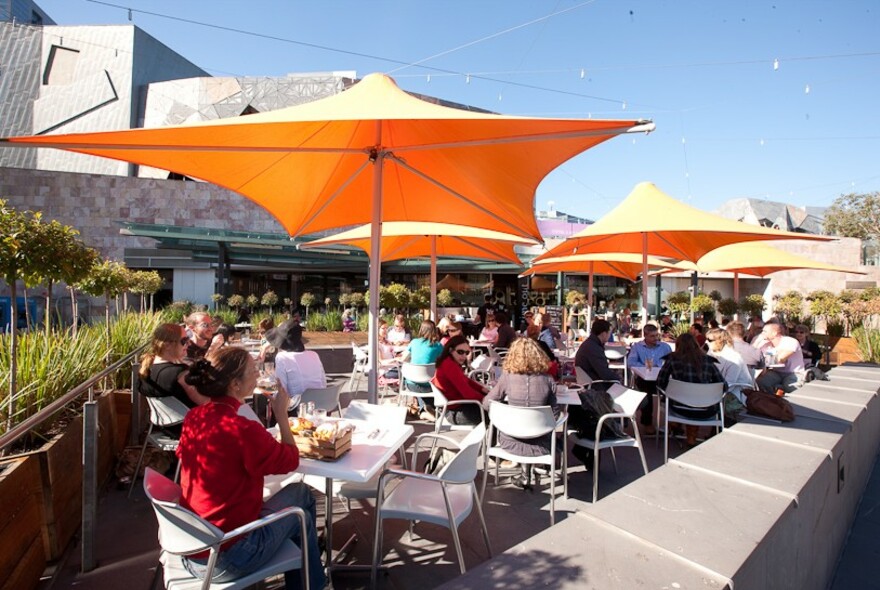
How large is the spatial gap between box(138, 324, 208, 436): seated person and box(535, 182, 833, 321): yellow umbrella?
4.85 meters

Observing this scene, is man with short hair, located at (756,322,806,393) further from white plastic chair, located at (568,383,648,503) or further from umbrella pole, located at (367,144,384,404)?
umbrella pole, located at (367,144,384,404)

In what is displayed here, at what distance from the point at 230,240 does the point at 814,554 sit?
54.1 feet

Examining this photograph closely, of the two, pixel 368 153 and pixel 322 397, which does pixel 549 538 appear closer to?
pixel 322 397

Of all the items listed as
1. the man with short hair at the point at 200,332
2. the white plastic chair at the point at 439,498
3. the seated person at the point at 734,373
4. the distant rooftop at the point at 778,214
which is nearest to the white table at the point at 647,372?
the seated person at the point at 734,373

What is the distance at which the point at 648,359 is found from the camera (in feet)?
19.9

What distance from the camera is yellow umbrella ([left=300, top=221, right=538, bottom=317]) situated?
24.7 ft

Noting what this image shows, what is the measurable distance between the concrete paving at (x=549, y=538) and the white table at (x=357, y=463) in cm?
49

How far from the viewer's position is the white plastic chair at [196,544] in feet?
6.09

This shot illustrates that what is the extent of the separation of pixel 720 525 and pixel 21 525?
329 cm

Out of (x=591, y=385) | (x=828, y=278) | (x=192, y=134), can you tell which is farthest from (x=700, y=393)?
(x=828, y=278)

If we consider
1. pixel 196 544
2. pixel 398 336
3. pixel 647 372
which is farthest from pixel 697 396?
pixel 398 336

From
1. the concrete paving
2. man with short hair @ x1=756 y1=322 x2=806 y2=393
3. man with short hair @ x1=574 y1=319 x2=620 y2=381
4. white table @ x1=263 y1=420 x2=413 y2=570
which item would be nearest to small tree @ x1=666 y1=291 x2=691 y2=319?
man with short hair @ x1=756 y1=322 x2=806 y2=393

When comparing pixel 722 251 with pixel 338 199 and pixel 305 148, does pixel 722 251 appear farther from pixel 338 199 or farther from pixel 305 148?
pixel 305 148

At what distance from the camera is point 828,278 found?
2692 centimetres
